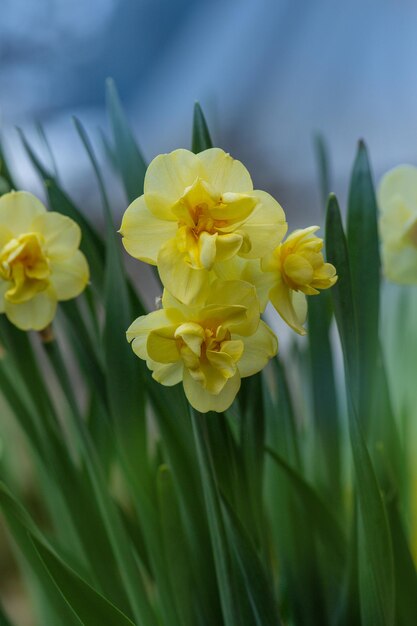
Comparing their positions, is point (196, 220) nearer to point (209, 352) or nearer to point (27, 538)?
point (209, 352)

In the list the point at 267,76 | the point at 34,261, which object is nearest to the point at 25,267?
the point at 34,261

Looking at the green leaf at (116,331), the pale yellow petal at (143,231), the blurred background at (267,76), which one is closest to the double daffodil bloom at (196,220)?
the pale yellow petal at (143,231)

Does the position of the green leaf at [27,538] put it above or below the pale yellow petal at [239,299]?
below

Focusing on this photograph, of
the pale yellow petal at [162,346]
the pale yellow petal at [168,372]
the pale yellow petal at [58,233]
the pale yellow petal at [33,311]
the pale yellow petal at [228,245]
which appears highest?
the pale yellow petal at [228,245]

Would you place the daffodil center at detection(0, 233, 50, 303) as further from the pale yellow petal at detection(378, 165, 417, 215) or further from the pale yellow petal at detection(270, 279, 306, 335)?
the pale yellow petal at detection(378, 165, 417, 215)

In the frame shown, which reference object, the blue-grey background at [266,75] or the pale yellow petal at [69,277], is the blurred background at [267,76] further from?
the pale yellow petal at [69,277]

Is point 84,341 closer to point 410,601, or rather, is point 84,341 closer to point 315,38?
point 410,601
